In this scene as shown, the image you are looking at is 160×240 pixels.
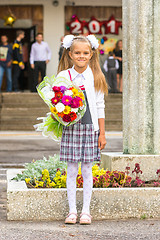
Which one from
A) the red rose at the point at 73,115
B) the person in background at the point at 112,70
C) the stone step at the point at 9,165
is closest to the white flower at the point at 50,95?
the red rose at the point at 73,115

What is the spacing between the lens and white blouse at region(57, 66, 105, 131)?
5199 millimetres

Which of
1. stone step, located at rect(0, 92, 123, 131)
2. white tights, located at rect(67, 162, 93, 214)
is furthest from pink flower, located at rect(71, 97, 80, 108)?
stone step, located at rect(0, 92, 123, 131)

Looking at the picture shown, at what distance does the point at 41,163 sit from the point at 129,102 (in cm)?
120

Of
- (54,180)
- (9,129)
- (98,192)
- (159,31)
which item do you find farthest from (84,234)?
(9,129)

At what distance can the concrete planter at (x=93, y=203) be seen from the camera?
5.27 m

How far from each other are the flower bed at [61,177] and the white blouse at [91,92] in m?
0.70

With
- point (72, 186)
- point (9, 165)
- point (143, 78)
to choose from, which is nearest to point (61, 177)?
point (72, 186)

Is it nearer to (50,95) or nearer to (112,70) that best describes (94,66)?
(50,95)

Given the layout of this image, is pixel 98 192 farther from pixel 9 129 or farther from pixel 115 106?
pixel 115 106

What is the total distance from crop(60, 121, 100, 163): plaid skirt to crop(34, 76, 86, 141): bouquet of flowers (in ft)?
0.36

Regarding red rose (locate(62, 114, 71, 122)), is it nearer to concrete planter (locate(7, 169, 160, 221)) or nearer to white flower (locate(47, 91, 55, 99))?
white flower (locate(47, 91, 55, 99))

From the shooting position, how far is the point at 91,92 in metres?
5.21

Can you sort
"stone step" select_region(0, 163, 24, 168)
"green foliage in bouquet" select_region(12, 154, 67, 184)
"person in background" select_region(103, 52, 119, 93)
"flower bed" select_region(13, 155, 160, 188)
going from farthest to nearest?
"person in background" select_region(103, 52, 119, 93) → "stone step" select_region(0, 163, 24, 168) → "green foliage in bouquet" select_region(12, 154, 67, 184) → "flower bed" select_region(13, 155, 160, 188)

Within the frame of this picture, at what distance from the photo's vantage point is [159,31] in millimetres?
6410
